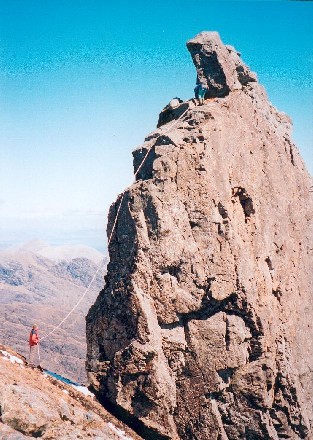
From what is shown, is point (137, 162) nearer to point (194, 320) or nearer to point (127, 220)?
point (127, 220)

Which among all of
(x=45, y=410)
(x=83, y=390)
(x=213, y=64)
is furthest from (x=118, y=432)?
(x=213, y=64)

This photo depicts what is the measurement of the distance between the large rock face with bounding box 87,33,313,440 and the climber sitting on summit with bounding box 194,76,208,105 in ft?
5.12

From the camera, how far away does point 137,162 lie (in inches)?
1096

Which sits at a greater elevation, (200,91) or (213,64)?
(213,64)

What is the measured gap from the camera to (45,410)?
17.7 metres

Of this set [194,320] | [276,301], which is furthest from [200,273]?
[276,301]

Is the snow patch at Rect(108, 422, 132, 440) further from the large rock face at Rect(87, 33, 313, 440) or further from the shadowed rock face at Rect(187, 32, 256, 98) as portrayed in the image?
the shadowed rock face at Rect(187, 32, 256, 98)

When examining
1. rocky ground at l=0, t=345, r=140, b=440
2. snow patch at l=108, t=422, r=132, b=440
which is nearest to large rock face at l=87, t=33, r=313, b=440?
snow patch at l=108, t=422, r=132, b=440

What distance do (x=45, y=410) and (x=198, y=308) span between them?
401 inches

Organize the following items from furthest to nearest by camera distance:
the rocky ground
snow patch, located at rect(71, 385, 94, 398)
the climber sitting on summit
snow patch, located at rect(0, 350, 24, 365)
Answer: the climber sitting on summit → snow patch, located at rect(71, 385, 94, 398) → snow patch, located at rect(0, 350, 24, 365) → the rocky ground

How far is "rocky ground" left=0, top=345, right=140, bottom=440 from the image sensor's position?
54.4ft

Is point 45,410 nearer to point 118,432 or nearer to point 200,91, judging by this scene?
point 118,432

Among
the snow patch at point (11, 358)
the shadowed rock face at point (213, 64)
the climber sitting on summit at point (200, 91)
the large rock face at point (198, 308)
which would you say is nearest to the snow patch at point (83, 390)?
the large rock face at point (198, 308)

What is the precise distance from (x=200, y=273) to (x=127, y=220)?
563 cm
